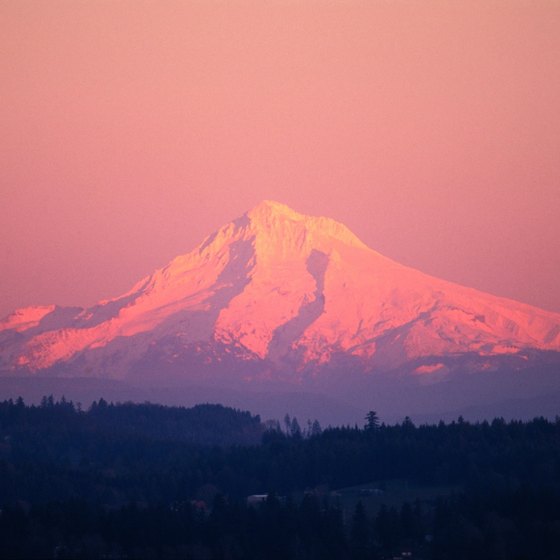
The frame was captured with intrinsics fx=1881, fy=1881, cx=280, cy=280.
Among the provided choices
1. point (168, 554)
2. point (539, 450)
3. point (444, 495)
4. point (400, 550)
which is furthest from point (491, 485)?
point (168, 554)

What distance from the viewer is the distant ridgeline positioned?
13650 centimetres

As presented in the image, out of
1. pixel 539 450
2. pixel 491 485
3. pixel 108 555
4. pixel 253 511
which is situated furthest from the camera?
pixel 539 450

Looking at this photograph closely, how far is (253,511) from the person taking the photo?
5846 inches

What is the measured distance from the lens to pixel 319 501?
161m

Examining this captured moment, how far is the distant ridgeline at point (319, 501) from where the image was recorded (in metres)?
136

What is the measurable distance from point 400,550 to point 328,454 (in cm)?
4700

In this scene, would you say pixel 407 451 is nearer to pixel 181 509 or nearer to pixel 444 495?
pixel 444 495

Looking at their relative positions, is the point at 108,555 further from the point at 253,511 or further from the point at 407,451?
the point at 407,451

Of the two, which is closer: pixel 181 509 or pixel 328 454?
pixel 181 509

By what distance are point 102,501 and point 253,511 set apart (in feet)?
86.1

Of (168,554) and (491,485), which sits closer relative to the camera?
(168,554)

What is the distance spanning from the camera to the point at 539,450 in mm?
174750

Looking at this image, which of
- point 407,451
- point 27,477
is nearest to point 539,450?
point 407,451

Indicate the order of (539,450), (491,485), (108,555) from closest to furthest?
(108,555), (491,485), (539,450)
